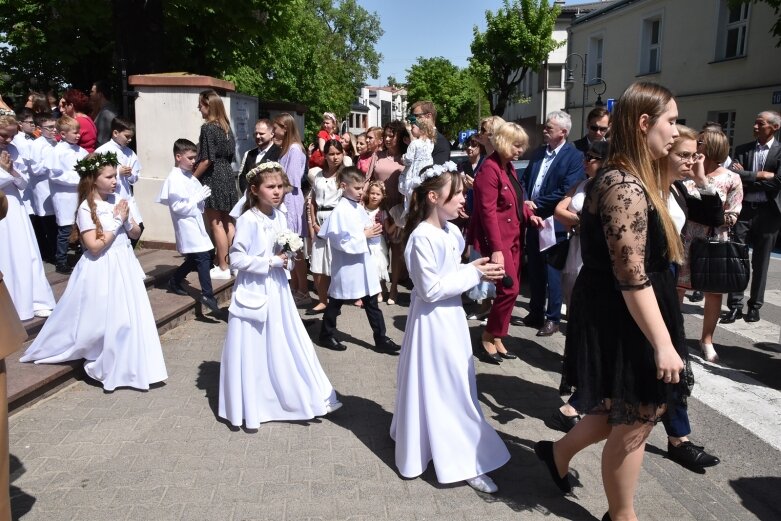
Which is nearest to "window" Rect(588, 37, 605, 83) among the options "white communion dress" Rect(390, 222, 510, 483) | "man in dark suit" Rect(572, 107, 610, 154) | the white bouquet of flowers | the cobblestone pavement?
"man in dark suit" Rect(572, 107, 610, 154)

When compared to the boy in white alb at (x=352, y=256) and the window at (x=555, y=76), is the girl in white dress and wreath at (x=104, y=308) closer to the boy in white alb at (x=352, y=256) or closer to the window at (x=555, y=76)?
the boy in white alb at (x=352, y=256)

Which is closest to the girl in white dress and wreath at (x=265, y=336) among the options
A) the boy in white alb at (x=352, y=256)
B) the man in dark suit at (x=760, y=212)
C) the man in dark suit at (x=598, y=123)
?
the boy in white alb at (x=352, y=256)

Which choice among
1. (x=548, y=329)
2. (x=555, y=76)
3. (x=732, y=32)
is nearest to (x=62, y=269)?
(x=548, y=329)

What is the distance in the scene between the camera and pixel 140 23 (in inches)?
415

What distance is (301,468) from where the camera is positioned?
3891 mm

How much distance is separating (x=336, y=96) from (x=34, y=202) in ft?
147

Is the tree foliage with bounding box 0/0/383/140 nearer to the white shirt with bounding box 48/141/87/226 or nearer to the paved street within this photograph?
the white shirt with bounding box 48/141/87/226

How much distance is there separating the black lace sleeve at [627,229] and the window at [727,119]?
18.8 meters

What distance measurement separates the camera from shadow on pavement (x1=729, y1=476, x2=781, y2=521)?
11.5ft

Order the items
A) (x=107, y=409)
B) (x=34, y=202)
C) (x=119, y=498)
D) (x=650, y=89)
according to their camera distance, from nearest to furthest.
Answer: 1. (x=650, y=89)
2. (x=119, y=498)
3. (x=107, y=409)
4. (x=34, y=202)

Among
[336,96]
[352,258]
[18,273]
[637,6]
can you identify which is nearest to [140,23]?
[18,273]

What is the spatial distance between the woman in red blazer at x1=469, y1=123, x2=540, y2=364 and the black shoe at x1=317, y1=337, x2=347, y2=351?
1.32 metres

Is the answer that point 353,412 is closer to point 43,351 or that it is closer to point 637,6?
point 43,351

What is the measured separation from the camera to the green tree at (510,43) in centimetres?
3447
